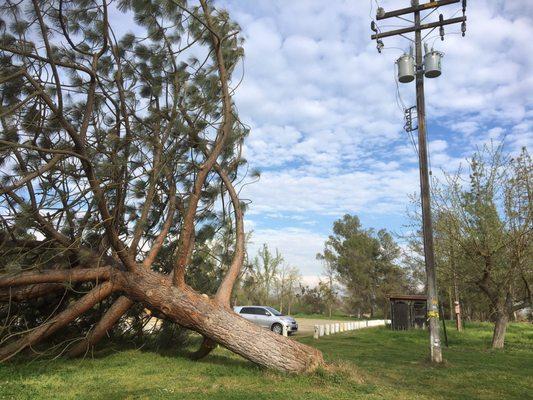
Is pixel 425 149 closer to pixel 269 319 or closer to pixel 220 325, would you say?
pixel 220 325

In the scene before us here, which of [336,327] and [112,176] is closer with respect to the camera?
[112,176]

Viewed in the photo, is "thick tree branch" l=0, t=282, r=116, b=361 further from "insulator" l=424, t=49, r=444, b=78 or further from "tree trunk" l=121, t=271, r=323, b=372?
"insulator" l=424, t=49, r=444, b=78

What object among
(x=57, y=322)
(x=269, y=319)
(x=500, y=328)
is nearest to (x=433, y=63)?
(x=500, y=328)

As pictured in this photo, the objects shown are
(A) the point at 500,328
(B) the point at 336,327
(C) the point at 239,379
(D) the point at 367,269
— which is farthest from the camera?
(D) the point at 367,269

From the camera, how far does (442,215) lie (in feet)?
48.4

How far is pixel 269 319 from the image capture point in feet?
73.2

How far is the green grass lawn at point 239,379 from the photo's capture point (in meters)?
6.92

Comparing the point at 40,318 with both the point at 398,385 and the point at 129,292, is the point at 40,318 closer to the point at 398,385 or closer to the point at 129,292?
the point at 129,292

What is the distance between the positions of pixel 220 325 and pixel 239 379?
1115 millimetres

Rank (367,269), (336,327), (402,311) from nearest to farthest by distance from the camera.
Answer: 1. (336,327)
2. (402,311)
3. (367,269)

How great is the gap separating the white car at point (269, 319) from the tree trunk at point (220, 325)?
42.9 feet

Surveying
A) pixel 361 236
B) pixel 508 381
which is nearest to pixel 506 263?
pixel 508 381

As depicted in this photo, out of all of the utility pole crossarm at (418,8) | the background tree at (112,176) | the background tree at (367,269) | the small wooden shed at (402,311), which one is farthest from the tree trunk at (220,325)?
the background tree at (367,269)

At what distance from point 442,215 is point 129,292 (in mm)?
9931
